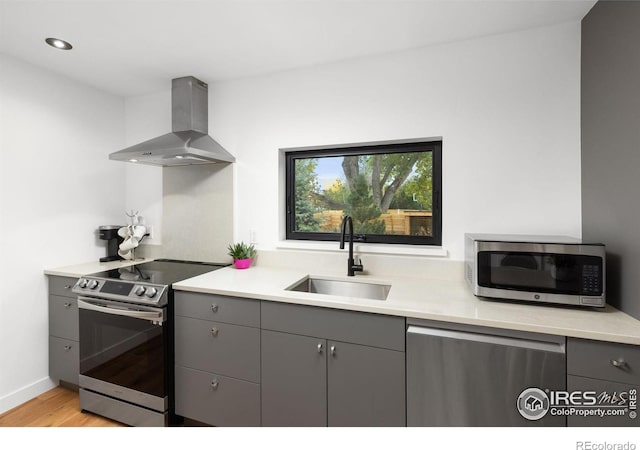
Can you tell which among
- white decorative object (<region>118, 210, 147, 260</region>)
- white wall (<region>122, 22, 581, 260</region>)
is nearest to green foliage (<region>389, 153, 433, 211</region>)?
white wall (<region>122, 22, 581, 260</region>)

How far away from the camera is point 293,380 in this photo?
164cm

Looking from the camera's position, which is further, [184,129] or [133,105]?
[133,105]

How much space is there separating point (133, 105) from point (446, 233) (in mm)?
2890

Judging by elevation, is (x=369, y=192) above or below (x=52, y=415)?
above

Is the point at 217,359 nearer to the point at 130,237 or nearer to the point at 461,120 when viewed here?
the point at 130,237

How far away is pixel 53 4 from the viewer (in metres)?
1.61

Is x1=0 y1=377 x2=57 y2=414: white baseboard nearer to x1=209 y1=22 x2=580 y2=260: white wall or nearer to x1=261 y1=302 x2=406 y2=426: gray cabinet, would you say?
x1=261 y1=302 x2=406 y2=426: gray cabinet

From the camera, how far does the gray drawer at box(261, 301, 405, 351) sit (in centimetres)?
147

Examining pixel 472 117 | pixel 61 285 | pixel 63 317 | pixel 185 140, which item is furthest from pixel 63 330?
pixel 472 117

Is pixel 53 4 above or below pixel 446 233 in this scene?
above

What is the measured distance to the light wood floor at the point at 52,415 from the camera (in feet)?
6.51

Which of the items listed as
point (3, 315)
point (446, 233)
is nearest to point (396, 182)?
point (446, 233)

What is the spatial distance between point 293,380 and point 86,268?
1.84 meters
